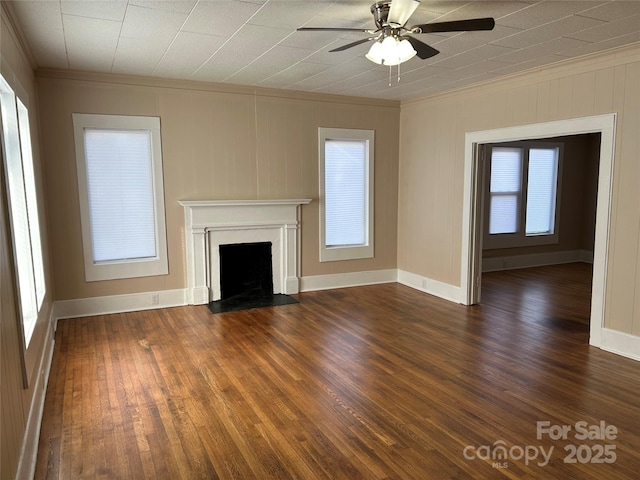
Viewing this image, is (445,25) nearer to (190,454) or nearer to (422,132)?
(190,454)

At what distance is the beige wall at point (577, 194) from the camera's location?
8344mm

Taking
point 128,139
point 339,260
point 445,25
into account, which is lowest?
point 339,260

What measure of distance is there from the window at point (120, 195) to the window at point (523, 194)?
5213 millimetres

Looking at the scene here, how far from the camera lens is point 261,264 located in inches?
240

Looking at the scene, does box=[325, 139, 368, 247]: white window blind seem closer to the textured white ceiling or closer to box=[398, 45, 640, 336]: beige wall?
box=[398, 45, 640, 336]: beige wall

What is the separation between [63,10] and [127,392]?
2.63m

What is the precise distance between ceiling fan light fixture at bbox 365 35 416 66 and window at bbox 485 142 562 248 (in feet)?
16.7

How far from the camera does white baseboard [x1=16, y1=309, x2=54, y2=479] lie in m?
2.29

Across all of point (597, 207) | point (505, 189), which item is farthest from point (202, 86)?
point (505, 189)

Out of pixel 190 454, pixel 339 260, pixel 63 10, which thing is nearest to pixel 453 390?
pixel 190 454

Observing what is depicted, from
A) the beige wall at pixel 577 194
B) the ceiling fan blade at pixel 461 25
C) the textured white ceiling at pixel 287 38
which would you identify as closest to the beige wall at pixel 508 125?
the textured white ceiling at pixel 287 38

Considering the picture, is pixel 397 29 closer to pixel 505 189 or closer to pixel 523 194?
pixel 505 189

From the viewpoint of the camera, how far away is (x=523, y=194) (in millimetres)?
8031

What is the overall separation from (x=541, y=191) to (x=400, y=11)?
6.57m
